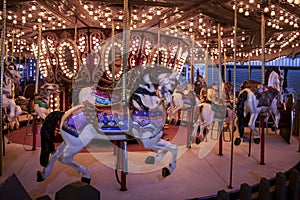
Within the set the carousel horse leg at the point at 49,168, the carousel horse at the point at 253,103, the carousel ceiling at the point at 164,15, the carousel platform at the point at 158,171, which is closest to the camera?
the carousel horse leg at the point at 49,168

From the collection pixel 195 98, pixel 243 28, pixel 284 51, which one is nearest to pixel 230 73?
pixel 284 51

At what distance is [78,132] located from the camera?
3102mm

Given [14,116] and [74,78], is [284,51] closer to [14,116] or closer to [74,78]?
[74,78]

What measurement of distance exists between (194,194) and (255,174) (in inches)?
46.2

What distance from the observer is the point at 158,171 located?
403 cm

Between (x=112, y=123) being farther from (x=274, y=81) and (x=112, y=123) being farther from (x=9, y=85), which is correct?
(x=274, y=81)

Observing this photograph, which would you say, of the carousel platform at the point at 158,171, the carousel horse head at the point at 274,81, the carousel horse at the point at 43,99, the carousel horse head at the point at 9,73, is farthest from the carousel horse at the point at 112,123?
the carousel horse head at the point at 274,81

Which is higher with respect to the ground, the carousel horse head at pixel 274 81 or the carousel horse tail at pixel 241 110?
the carousel horse head at pixel 274 81

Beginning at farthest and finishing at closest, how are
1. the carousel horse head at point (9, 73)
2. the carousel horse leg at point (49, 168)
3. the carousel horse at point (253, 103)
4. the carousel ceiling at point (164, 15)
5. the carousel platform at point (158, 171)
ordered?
the carousel ceiling at point (164, 15) → the carousel horse at point (253, 103) → the carousel horse head at point (9, 73) → the carousel platform at point (158, 171) → the carousel horse leg at point (49, 168)

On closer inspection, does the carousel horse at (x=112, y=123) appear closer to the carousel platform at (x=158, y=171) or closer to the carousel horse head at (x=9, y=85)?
the carousel platform at (x=158, y=171)

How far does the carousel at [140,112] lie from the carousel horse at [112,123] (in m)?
0.01

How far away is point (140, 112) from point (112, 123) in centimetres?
30

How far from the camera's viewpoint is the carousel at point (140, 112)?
3.13 meters

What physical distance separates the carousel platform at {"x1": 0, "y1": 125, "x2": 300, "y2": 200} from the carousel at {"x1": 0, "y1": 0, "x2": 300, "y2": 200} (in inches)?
0.6
